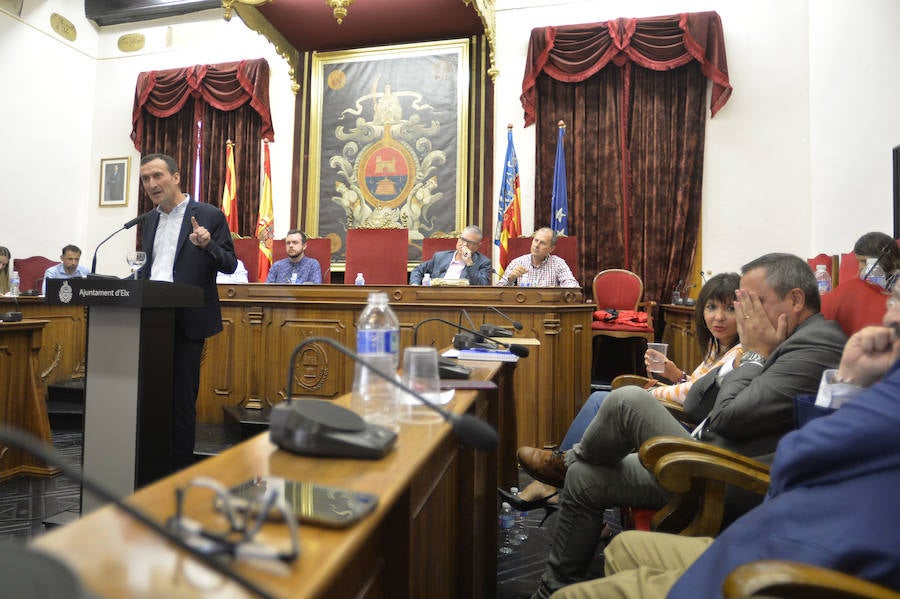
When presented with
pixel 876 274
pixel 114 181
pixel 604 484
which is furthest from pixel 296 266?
pixel 876 274

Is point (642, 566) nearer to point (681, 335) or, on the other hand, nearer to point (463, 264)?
point (463, 264)

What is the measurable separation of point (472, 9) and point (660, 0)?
1.90 m

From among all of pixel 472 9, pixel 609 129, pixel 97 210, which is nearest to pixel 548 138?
pixel 609 129

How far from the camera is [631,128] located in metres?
5.46

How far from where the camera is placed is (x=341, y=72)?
20.5 ft

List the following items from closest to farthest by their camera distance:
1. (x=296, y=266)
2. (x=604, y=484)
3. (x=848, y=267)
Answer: (x=604, y=484), (x=848, y=267), (x=296, y=266)

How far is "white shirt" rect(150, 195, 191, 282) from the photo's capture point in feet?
7.95

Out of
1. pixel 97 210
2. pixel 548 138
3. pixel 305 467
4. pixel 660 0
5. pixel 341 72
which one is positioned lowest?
pixel 305 467

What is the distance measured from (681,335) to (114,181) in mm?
7053

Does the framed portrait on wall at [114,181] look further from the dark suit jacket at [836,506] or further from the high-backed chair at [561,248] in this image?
the dark suit jacket at [836,506]

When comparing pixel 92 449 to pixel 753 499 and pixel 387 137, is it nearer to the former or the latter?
pixel 753 499

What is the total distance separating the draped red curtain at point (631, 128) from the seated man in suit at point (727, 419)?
4.00m

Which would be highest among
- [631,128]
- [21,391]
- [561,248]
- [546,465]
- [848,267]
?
[631,128]

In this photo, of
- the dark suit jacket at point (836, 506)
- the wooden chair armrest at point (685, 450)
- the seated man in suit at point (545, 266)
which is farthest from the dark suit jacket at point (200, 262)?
the seated man in suit at point (545, 266)
